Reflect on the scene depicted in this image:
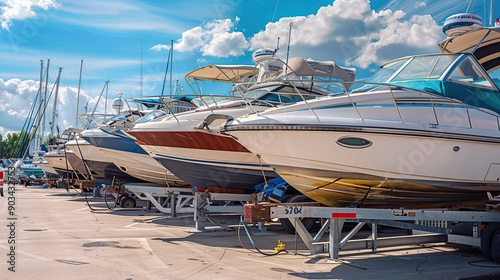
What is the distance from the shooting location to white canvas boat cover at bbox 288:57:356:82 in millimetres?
11445

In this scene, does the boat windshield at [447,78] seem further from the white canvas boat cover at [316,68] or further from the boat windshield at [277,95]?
the white canvas boat cover at [316,68]

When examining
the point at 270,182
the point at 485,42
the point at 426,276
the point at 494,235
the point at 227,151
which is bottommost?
the point at 426,276

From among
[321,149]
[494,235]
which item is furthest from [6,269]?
[494,235]

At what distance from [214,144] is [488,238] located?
518 centimetres

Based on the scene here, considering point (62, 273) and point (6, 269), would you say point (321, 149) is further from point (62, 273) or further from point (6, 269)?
point (6, 269)

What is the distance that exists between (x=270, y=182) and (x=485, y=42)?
5.16 m

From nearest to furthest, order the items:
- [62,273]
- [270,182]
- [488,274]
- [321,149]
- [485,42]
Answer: [62,273], [488,274], [321,149], [270,182], [485,42]

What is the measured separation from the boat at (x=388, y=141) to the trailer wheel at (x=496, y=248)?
Result: 88cm

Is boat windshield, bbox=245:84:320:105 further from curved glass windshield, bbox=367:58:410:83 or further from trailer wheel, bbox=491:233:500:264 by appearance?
trailer wheel, bbox=491:233:500:264

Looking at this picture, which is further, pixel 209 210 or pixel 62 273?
pixel 209 210

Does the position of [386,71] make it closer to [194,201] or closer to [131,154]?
[194,201]

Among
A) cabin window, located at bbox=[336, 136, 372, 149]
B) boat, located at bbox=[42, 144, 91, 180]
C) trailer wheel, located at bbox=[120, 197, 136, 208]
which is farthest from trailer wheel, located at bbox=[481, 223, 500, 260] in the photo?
boat, located at bbox=[42, 144, 91, 180]

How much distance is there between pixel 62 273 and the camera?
19.4 ft

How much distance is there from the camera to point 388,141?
686 cm
